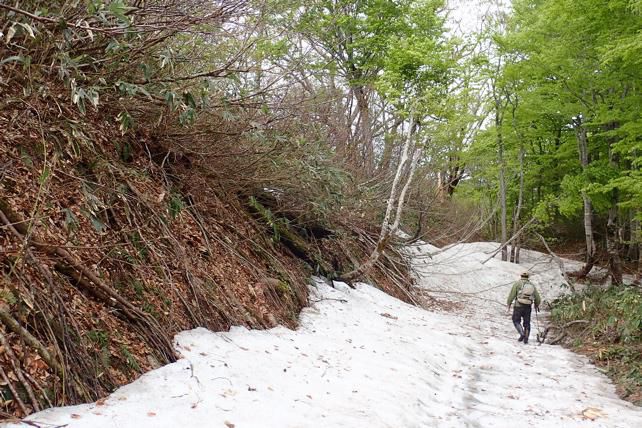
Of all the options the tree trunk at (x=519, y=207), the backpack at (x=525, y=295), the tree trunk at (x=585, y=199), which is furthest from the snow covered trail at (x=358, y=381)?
the tree trunk at (x=519, y=207)

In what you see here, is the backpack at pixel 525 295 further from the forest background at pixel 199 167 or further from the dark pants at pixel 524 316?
the forest background at pixel 199 167

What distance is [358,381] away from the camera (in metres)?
5.34

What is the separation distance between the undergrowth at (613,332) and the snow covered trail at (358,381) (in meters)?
0.31

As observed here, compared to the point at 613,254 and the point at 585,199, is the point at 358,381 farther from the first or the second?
the point at 585,199

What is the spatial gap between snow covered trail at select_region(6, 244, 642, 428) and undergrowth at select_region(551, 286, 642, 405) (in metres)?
0.31

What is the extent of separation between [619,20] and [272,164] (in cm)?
1034

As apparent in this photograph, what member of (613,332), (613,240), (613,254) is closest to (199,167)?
(613,332)

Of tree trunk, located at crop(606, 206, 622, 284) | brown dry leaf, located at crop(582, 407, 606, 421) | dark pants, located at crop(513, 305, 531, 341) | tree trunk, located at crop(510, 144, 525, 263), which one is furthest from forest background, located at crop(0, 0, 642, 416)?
brown dry leaf, located at crop(582, 407, 606, 421)

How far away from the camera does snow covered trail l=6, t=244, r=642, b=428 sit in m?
3.60

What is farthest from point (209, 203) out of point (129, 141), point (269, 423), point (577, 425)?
point (577, 425)

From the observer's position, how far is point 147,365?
12.9ft

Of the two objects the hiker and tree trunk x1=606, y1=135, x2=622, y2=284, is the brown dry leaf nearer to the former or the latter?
the hiker

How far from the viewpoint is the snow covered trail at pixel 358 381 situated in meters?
3.60

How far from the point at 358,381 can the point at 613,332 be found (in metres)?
6.29
